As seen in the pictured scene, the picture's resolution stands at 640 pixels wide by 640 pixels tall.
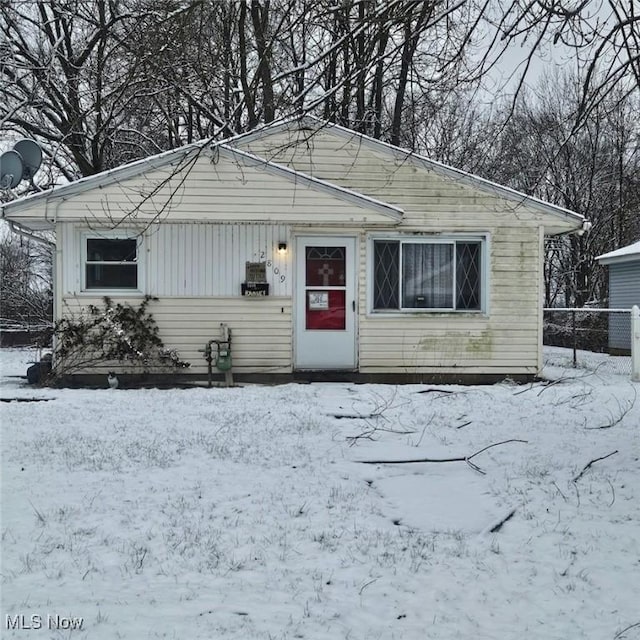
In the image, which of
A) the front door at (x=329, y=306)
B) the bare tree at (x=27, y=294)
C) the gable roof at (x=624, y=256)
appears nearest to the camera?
the front door at (x=329, y=306)

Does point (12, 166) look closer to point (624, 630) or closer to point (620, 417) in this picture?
point (620, 417)

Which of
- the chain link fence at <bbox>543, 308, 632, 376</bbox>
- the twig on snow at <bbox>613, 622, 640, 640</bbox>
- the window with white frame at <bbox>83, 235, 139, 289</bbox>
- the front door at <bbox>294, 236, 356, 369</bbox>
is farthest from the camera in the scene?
the chain link fence at <bbox>543, 308, 632, 376</bbox>

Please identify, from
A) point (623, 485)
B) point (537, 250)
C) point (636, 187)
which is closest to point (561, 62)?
point (623, 485)

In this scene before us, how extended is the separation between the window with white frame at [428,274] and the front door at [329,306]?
47 centimetres

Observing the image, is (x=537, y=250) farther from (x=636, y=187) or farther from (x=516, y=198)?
(x=636, y=187)

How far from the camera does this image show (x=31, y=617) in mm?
2631

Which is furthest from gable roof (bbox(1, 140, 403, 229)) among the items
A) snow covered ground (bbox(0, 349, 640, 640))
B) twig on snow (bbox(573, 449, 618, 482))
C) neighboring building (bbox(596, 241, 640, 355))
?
neighboring building (bbox(596, 241, 640, 355))

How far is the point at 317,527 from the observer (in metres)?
3.74

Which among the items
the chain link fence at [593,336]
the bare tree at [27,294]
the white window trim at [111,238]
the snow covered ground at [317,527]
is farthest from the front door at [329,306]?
the bare tree at [27,294]

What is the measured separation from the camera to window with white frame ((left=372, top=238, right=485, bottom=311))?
10477mm

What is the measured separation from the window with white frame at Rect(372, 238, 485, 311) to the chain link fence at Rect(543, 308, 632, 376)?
15.4 ft

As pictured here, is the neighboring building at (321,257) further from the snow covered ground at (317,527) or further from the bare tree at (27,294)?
the bare tree at (27,294)

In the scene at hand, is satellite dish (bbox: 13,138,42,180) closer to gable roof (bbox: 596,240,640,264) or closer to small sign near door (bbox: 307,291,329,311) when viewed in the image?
small sign near door (bbox: 307,291,329,311)

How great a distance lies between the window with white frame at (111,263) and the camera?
389 inches
